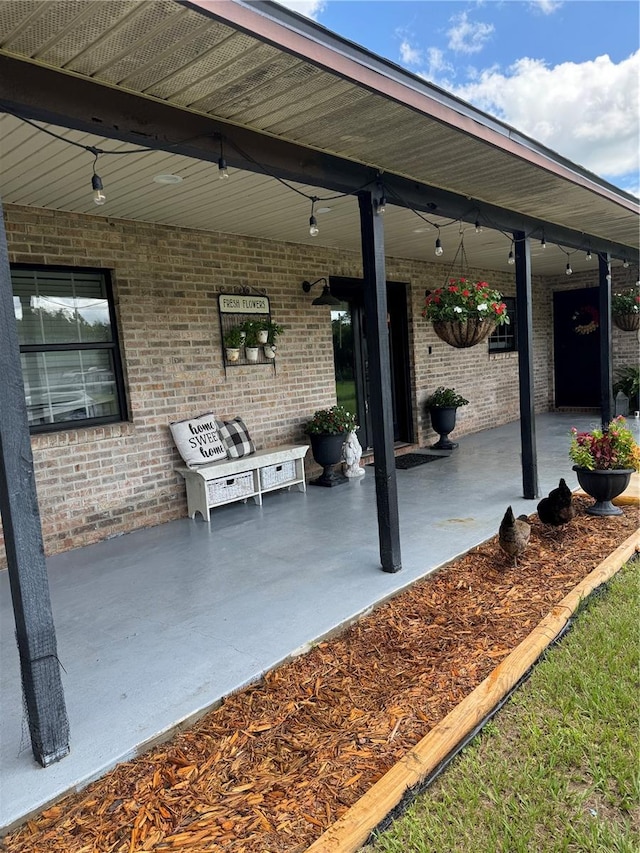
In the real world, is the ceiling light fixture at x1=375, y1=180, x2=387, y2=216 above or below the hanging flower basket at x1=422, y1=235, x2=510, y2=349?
above

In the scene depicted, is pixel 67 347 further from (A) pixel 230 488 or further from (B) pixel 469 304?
(B) pixel 469 304

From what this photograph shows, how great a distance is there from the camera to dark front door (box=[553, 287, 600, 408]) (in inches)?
419

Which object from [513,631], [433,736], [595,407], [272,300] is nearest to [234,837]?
[433,736]

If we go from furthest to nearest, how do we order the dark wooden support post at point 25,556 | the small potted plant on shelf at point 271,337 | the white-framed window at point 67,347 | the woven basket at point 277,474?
the small potted plant on shelf at point 271,337 < the woven basket at point 277,474 < the white-framed window at point 67,347 < the dark wooden support post at point 25,556

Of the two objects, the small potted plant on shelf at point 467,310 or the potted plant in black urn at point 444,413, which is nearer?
the small potted plant on shelf at point 467,310

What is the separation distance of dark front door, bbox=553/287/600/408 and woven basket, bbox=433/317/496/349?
254 inches

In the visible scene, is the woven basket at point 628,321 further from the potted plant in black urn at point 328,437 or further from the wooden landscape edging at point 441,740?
the wooden landscape edging at point 441,740

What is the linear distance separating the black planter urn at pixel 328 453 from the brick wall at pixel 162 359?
0.34m

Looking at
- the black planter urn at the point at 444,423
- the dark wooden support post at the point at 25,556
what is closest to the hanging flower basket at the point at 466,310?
the black planter urn at the point at 444,423

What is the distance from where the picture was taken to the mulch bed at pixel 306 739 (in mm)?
1659

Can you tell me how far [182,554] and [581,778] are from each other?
2955 millimetres

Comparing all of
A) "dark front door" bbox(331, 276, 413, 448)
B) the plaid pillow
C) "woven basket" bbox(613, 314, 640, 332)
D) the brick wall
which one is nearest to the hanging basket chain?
"dark front door" bbox(331, 276, 413, 448)

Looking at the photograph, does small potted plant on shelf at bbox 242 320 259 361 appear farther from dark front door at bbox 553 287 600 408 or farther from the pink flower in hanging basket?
dark front door at bbox 553 287 600 408

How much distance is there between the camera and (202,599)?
3264mm
